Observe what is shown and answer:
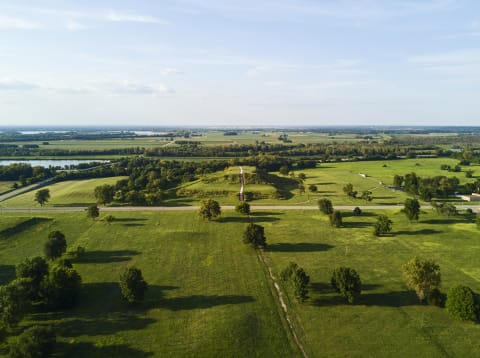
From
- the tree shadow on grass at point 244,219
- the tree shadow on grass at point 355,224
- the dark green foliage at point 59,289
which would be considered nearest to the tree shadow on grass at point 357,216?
the tree shadow on grass at point 355,224

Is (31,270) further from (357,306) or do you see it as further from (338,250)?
(338,250)

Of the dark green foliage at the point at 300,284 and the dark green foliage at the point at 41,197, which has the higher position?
the dark green foliage at the point at 41,197

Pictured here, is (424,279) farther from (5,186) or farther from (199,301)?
(5,186)

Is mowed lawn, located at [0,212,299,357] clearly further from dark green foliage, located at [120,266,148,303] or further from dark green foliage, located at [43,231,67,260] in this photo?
dark green foliage, located at [43,231,67,260]

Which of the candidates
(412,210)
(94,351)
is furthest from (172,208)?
(412,210)

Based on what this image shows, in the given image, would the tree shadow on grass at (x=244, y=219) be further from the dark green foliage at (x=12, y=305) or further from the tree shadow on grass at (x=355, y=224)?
the dark green foliage at (x=12, y=305)

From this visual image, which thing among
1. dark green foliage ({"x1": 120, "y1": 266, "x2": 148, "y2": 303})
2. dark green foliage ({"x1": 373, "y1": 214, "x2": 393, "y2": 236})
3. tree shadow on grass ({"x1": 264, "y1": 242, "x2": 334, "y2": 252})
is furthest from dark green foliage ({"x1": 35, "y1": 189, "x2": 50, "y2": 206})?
dark green foliage ({"x1": 373, "y1": 214, "x2": 393, "y2": 236})

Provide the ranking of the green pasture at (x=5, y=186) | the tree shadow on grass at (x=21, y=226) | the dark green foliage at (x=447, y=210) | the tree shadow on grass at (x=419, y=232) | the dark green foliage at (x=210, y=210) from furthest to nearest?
the green pasture at (x=5, y=186)
the dark green foliage at (x=447, y=210)
the dark green foliage at (x=210, y=210)
the tree shadow on grass at (x=419, y=232)
the tree shadow on grass at (x=21, y=226)
